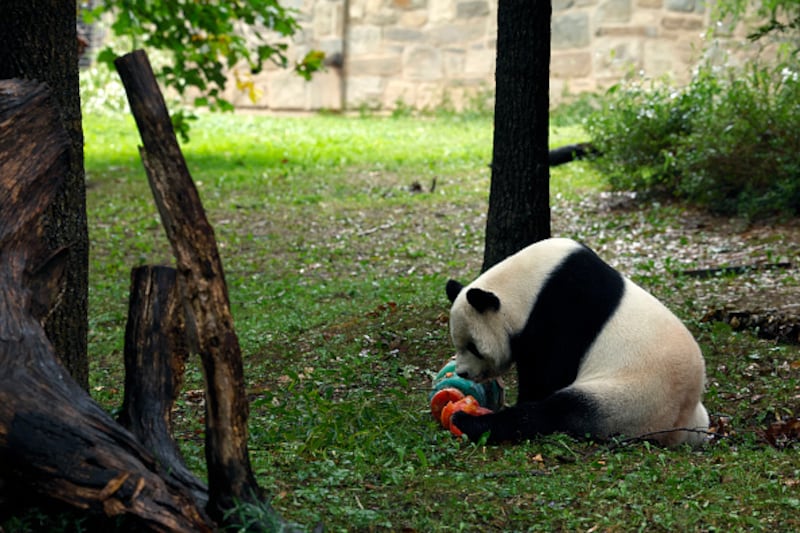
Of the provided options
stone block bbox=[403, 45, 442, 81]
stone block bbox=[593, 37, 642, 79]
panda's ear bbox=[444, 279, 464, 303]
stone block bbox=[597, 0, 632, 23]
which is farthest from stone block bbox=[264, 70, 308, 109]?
panda's ear bbox=[444, 279, 464, 303]

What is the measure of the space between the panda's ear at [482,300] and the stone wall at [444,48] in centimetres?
1203

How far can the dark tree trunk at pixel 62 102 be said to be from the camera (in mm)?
4445

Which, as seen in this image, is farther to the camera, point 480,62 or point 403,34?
point 403,34

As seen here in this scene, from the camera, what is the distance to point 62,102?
459cm

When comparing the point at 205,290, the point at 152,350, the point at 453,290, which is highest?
the point at 205,290

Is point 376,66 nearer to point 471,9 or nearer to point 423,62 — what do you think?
point 423,62

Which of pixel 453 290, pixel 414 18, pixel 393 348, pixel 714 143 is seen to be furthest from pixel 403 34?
pixel 453 290

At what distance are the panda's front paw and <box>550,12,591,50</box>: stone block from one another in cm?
1283

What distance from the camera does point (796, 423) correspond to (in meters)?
4.83

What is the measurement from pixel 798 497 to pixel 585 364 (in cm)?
121

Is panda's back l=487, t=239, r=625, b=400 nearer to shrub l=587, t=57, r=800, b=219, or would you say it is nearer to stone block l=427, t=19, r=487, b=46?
shrub l=587, t=57, r=800, b=219

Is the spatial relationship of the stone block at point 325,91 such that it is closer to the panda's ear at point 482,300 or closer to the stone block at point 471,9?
the stone block at point 471,9

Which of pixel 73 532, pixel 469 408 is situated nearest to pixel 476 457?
pixel 469 408

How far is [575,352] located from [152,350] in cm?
209
